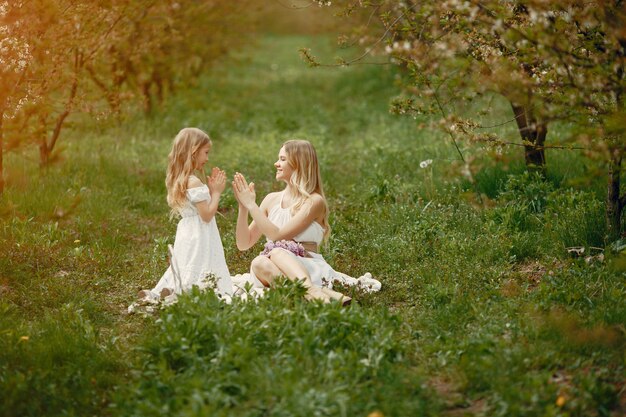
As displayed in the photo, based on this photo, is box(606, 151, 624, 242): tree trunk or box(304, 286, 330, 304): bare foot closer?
box(304, 286, 330, 304): bare foot

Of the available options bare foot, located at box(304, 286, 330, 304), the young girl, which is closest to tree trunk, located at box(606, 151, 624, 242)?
bare foot, located at box(304, 286, 330, 304)

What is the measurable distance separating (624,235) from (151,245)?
4.06 meters

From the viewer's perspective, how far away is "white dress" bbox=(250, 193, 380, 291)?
589 cm

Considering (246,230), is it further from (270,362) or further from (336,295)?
(270,362)

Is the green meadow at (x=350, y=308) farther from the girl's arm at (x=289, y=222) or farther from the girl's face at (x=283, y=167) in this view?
the girl's face at (x=283, y=167)

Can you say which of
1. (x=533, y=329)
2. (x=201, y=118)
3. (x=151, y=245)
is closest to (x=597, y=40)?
(x=533, y=329)

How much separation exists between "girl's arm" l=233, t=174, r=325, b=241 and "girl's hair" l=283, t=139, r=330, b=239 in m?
0.07

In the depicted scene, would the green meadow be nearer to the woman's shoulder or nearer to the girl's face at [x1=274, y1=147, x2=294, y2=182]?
the woman's shoulder

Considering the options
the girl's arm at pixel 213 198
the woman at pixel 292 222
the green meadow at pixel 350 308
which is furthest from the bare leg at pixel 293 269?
the girl's arm at pixel 213 198

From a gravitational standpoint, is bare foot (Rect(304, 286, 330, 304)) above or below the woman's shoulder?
below

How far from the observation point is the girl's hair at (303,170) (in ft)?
20.1

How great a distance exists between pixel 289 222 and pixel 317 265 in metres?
0.40

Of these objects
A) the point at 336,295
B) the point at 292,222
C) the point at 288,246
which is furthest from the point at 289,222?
the point at 336,295

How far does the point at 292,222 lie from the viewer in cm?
605
